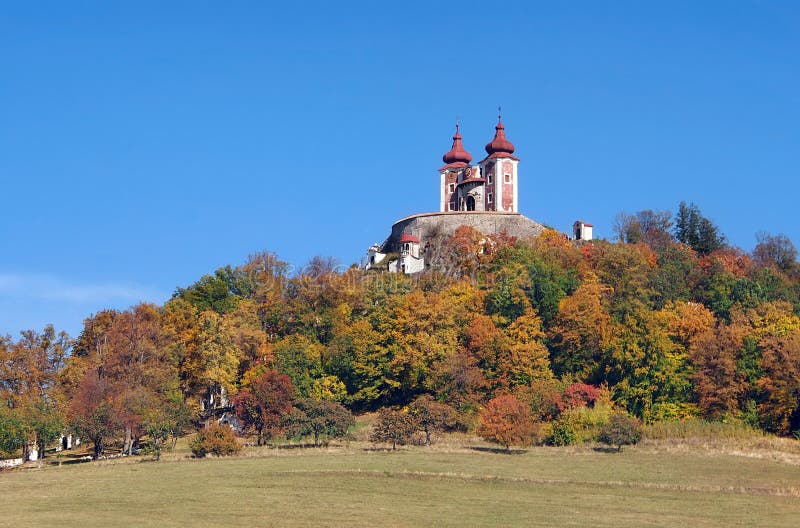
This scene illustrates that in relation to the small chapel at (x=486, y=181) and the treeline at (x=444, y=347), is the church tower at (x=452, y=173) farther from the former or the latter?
the treeline at (x=444, y=347)

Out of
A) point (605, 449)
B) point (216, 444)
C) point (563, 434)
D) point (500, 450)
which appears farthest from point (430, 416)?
point (216, 444)

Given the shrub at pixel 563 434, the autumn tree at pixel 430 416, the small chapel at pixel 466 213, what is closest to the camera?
the shrub at pixel 563 434

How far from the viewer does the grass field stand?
4975 cm

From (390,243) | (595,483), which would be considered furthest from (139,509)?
(390,243)

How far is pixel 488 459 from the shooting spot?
69062 millimetres

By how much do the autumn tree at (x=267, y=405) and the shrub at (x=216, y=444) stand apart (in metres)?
6.43

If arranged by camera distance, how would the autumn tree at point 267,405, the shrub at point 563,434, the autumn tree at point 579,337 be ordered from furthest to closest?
the autumn tree at point 579,337
the autumn tree at point 267,405
the shrub at point 563,434

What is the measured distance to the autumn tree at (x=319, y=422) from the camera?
7775 cm

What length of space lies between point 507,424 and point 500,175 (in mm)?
59988

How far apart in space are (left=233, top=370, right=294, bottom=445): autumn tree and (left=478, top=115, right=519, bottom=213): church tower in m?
49.4

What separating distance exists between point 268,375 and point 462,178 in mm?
57829

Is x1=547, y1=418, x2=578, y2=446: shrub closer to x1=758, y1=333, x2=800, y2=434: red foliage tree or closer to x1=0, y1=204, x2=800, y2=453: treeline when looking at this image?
x1=0, y1=204, x2=800, y2=453: treeline

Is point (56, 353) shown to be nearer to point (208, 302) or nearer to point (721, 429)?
A: point (208, 302)

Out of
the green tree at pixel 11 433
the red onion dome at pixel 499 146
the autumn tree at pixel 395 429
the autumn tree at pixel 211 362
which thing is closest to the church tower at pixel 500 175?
the red onion dome at pixel 499 146
